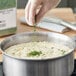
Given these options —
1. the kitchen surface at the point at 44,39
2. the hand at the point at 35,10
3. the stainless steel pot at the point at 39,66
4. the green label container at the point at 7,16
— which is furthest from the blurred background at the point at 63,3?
the stainless steel pot at the point at 39,66

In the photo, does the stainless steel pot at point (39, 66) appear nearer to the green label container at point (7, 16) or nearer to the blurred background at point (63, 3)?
the green label container at point (7, 16)

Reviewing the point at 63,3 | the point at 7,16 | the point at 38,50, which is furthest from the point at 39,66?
the point at 63,3

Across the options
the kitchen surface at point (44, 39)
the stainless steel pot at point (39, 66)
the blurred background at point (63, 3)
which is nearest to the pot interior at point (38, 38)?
the kitchen surface at point (44, 39)

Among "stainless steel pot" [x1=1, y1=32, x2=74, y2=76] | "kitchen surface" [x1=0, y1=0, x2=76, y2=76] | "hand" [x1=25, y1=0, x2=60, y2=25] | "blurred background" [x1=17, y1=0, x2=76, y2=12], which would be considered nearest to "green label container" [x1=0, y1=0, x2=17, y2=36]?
"kitchen surface" [x1=0, y1=0, x2=76, y2=76]

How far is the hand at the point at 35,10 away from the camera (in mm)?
890

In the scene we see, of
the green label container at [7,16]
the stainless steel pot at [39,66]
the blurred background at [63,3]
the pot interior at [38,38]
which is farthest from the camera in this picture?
the blurred background at [63,3]

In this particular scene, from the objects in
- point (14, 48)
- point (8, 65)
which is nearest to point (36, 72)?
point (8, 65)

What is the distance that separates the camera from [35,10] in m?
0.89

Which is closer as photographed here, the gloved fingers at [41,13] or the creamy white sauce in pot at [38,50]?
the creamy white sauce in pot at [38,50]

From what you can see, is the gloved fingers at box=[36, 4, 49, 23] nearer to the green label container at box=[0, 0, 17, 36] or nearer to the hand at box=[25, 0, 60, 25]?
the hand at box=[25, 0, 60, 25]

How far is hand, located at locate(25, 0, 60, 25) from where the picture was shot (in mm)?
890

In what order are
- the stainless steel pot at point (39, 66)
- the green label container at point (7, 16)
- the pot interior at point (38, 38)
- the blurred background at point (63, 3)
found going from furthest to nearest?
the blurred background at point (63, 3), the green label container at point (7, 16), the pot interior at point (38, 38), the stainless steel pot at point (39, 66)

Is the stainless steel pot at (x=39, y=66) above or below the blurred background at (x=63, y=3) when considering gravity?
above

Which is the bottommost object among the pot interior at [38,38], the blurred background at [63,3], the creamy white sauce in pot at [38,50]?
the blurred background at [63,3]
